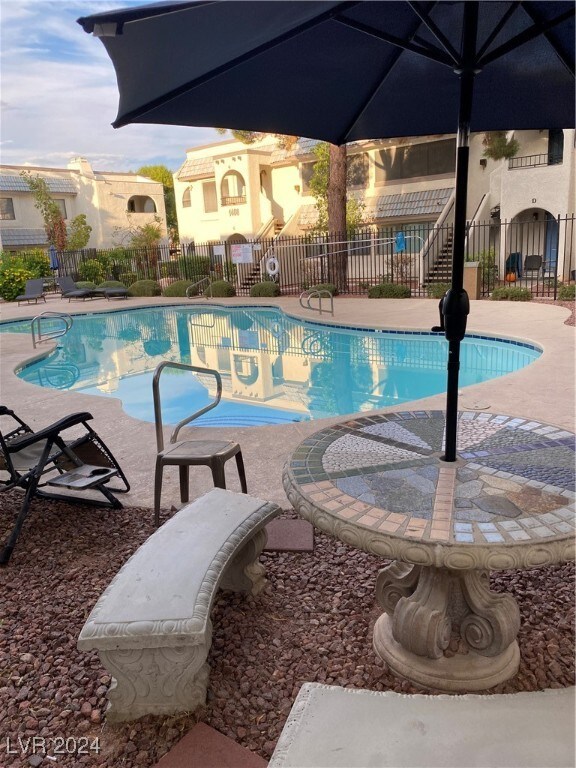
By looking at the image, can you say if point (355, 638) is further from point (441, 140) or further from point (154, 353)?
point (441, 140)

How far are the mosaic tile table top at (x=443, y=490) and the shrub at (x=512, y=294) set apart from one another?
470 inches

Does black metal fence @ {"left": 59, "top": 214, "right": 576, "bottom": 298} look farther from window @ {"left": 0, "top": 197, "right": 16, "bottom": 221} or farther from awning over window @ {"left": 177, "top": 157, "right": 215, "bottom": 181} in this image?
window @ {"left": 0, "top": 197, "right": 16, "bottom": 221}

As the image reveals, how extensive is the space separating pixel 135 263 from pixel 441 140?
46.1 ft

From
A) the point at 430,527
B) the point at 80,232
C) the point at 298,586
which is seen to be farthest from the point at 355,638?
the point at 80,232

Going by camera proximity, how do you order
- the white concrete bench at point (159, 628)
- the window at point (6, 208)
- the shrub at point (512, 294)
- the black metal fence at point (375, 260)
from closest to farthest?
the white concrete bench at point (159, 628), the shrub at point (512, 294), the black metal fence at point (375, 260), the window at point (6, 208)

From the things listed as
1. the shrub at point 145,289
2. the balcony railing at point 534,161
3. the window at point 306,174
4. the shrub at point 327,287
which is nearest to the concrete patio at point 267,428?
the shrub at point 327,287

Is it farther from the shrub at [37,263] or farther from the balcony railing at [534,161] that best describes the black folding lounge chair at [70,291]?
the balcony railing at [534,161]

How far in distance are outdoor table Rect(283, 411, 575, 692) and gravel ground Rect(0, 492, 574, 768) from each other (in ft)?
0.55

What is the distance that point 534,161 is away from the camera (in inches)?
656

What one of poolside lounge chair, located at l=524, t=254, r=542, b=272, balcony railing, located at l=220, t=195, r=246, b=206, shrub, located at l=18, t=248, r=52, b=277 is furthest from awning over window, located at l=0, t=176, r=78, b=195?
poolside lounge chair, located at l=524, t=254, r=542, b=272

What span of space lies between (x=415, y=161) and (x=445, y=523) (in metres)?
21.8

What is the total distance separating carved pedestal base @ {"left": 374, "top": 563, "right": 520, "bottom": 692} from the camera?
2045mm

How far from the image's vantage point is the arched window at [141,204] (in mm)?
36781

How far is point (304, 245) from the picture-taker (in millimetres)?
19719
